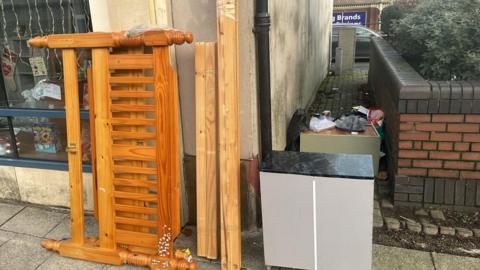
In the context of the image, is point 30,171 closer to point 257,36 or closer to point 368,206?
point 257,36

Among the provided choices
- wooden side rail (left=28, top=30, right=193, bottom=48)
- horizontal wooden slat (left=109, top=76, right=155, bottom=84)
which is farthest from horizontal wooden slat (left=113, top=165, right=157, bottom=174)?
wooden side rail (left=28, top=30, right=193, bottom=48)

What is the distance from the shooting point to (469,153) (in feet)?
11.2

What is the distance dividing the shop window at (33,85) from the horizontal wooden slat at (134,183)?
2.65ft

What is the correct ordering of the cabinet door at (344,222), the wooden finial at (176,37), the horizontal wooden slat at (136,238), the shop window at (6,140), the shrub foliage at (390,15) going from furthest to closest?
the shrub foliage at (390,15) < the shop window at (6,140) < the horizontal wooden slat at (136,238) < the wooden finial at (176,37) < the cabinet door at (344,222)

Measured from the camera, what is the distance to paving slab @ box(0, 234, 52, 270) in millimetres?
3119

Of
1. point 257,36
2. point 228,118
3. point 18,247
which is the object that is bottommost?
point 18,247

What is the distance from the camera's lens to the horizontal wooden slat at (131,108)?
2.81 m

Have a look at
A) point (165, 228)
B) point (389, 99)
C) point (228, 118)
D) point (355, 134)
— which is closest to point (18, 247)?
point (165, 228)

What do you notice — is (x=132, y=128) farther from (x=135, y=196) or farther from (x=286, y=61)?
(x=286, y=61)

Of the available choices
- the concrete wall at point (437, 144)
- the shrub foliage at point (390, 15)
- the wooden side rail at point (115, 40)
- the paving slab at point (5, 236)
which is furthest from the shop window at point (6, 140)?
the shrub foliage at point (390, 15)

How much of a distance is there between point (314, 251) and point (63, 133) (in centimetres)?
248

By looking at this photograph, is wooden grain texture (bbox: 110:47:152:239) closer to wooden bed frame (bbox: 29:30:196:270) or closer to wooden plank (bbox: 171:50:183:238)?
wooden bed frame (bbox: 29:30:196:270)

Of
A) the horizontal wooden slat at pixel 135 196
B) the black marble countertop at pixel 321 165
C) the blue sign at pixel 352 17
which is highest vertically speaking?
the blue sign at pixel 352 17

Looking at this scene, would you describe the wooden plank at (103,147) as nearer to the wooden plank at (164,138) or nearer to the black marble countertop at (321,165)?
the wooden plank at (164,138)
